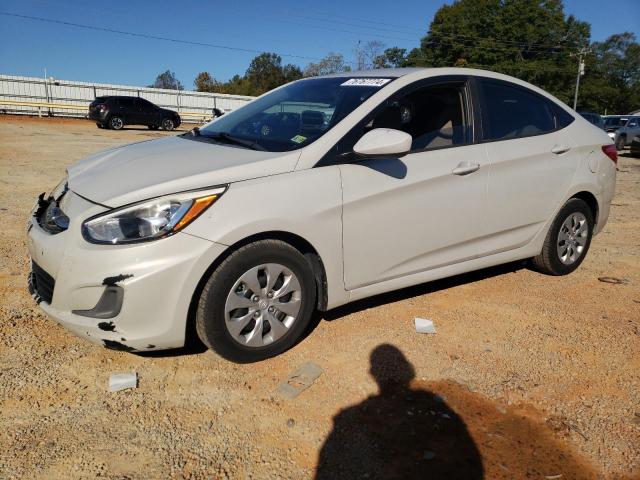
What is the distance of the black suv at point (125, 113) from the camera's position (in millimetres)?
24156

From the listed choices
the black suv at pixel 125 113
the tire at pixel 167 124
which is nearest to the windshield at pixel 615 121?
the tire at pixel 167 124

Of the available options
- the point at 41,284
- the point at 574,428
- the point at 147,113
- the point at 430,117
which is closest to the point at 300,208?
the point at 430,117

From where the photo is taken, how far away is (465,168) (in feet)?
12.0

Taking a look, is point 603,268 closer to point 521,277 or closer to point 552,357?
point 521,277

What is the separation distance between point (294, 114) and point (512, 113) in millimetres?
1770

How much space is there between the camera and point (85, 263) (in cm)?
261

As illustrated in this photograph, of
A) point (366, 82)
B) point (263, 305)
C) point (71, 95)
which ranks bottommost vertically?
point (263, 305)

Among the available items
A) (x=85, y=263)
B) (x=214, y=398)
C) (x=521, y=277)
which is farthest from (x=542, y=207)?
(x=85, y=263)

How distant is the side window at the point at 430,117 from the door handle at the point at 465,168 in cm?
17

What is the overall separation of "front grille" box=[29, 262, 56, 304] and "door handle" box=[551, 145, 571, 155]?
149 inches

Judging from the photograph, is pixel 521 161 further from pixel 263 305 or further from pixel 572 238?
pixel 263 305

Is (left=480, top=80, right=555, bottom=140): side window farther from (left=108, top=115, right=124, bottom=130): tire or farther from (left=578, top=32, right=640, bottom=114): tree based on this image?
(left=578, top=32, right=640, bottom=114): tree

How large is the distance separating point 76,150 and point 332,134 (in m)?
12.7

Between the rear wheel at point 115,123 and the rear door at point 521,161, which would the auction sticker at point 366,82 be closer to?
the rear door at point 521,161
